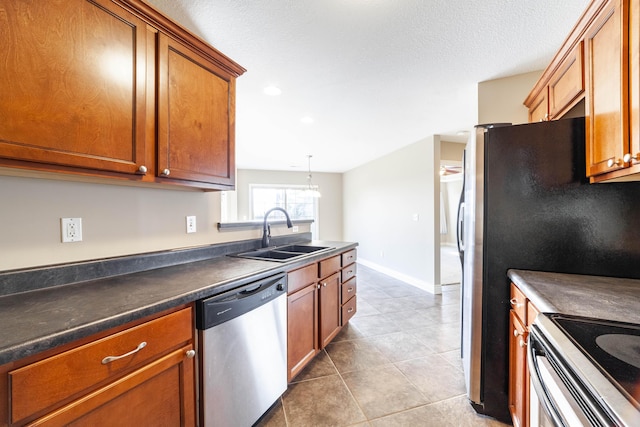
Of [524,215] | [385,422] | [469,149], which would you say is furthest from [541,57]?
[385,422]

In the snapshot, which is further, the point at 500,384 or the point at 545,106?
the point at 545,106

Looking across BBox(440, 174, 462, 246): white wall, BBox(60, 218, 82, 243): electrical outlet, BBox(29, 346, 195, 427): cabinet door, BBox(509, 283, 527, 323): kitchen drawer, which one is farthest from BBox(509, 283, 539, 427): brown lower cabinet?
BBox(440, 174, 462, 246): white wall

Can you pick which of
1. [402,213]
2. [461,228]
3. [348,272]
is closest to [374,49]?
[461,228]

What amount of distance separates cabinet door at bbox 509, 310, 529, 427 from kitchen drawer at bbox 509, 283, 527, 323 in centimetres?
4

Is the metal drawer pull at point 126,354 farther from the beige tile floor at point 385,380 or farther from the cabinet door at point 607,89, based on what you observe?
the cabinet door at point 607,89

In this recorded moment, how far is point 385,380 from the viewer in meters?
1.92

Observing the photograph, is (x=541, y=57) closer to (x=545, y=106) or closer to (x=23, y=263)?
(x=545, y=106)

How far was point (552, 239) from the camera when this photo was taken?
1.45 metres

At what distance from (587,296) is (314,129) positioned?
3220 mm

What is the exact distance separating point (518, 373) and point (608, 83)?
1471mm

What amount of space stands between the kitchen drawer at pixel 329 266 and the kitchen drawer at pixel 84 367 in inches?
48.5

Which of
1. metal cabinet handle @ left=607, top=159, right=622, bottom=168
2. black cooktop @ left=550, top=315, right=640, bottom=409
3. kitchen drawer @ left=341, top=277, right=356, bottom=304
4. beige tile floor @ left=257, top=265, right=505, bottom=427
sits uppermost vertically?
metal cabinet handle @ left=607, top=159, right=622, bottom=168

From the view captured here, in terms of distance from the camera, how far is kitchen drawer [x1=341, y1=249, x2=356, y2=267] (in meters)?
2.55

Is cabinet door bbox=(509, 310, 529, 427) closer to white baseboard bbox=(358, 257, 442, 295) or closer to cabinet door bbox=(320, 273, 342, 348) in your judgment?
cabinet door bbox=(320, 273, 342, 348)
